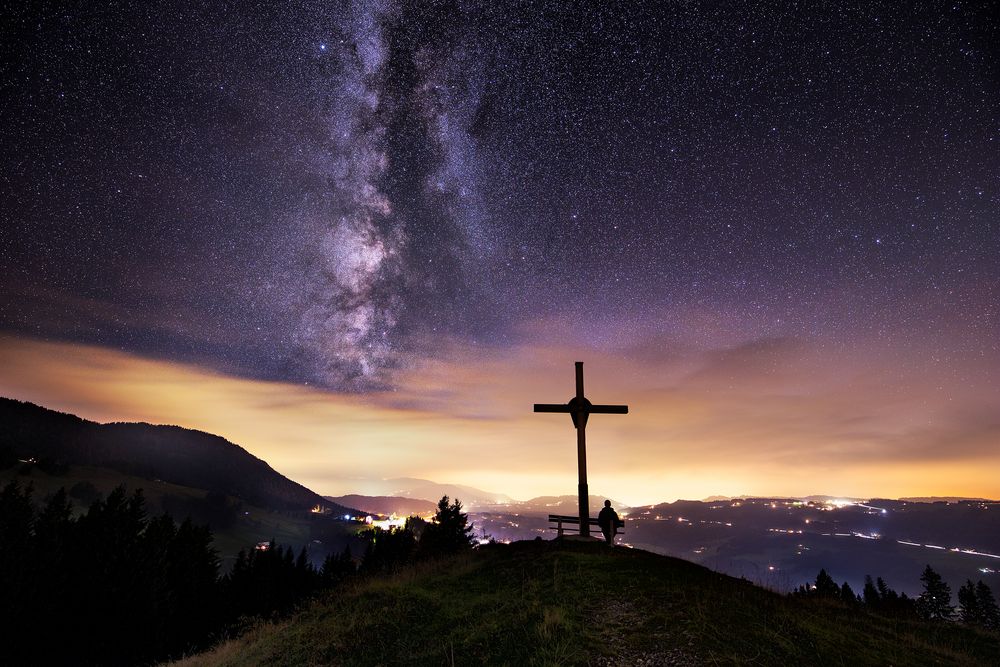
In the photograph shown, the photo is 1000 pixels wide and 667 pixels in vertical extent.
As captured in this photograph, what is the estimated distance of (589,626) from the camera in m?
9.30

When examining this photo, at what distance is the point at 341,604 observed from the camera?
13461 millimetres

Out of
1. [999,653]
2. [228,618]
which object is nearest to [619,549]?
[999,653]

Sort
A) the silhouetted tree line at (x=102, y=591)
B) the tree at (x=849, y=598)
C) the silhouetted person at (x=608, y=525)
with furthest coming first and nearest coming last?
the silhouetted tree line at (x=102, y=591), the silhouetted person at (x=608, y=525), the tree at (x=849, y=598)

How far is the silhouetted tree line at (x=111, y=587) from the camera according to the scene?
36.2 m

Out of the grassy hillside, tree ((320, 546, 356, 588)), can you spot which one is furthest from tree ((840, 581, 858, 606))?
tree ((320, 546, 356, 588))

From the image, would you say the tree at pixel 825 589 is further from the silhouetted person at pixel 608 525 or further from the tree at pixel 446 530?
the tree at pixel 446 530

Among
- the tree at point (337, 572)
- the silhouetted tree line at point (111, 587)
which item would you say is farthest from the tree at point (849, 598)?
the silhouetted tree line at point (111, 587)

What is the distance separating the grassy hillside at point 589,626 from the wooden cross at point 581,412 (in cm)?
361

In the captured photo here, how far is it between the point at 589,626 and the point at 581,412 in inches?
392

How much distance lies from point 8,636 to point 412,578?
4010 cm

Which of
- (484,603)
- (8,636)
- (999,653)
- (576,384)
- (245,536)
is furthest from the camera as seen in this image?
(245,536)

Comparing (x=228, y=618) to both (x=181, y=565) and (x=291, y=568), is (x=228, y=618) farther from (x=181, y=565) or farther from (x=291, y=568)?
(x=291, y=568)

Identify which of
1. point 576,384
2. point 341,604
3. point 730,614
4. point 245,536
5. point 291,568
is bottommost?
point 245,536

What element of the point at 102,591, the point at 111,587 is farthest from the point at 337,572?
the point at 102,591
